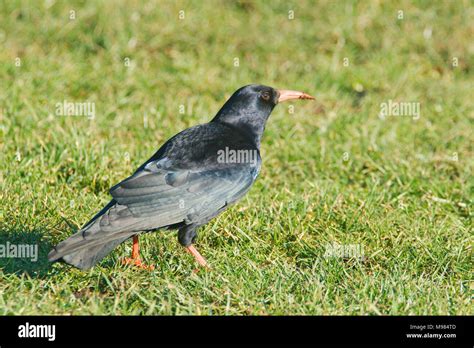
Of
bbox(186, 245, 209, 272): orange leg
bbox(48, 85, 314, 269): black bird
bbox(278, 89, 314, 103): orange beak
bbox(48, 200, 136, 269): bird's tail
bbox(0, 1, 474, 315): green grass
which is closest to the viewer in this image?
bbox(48, 200, 136, 269): bird's tail

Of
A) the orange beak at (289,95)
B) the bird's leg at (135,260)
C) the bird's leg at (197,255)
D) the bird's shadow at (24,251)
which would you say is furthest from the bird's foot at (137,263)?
the orange beak at (289,95)

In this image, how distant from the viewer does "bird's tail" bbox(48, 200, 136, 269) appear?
4.58 meters

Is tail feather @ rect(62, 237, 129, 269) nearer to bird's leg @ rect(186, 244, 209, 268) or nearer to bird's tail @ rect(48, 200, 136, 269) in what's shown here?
bird's tail @ rect(48, 200, 136, 269)

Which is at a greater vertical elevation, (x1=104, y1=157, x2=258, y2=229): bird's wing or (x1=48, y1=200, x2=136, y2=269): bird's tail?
(x1=104, y1=157, x2=258, y2=229): bird's wing

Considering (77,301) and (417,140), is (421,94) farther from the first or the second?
(77,301)

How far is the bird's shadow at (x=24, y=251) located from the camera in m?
5.07

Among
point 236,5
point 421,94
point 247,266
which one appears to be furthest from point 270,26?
point 247,266

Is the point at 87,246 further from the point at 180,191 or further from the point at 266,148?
the point at 266,148

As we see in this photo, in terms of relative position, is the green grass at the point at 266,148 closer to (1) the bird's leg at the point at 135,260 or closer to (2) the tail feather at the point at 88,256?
(1) the bird's leg at the point at 135,260

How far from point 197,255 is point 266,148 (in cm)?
249

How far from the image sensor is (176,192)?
5121 millimetres

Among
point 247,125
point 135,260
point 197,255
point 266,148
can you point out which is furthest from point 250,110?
point 266,148

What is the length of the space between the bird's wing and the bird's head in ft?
1.85

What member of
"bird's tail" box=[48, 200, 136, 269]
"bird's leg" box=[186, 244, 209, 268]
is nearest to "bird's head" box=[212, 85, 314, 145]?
"bird's leg" box=[186, 244, 209, 268]
